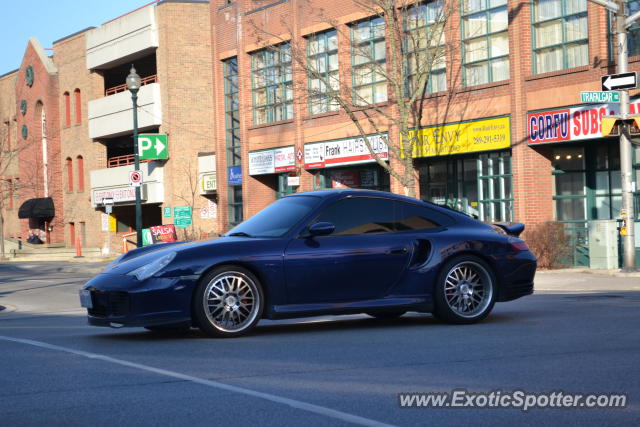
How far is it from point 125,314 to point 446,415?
419cm

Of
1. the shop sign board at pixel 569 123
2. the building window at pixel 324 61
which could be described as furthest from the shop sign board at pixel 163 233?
the shop sign board at pixel 569 123

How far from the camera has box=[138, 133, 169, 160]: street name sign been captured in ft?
143

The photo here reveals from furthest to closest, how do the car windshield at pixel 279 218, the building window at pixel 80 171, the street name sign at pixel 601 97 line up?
the building window at pixel 80 171 < the street name sign at pixel 601 97 < the car windshield at pixel 279 218

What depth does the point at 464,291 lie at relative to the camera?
9.83 meters

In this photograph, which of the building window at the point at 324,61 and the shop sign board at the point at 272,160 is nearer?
the building window at the point at 324,61

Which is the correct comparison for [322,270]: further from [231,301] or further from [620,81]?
[620,81]

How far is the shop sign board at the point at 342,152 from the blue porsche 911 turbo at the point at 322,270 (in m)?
19.2

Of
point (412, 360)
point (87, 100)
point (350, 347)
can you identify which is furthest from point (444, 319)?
point (87, 100)

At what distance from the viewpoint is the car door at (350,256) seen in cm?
921

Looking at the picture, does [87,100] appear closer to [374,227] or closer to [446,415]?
[374,227]

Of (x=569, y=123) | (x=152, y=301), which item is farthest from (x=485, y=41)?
(x=152, y=301)

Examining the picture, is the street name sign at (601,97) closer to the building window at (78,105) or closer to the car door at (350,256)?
the car door at (350,256)

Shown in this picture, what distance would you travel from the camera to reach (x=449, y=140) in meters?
27.0

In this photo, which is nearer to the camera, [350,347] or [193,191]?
[350,347]
